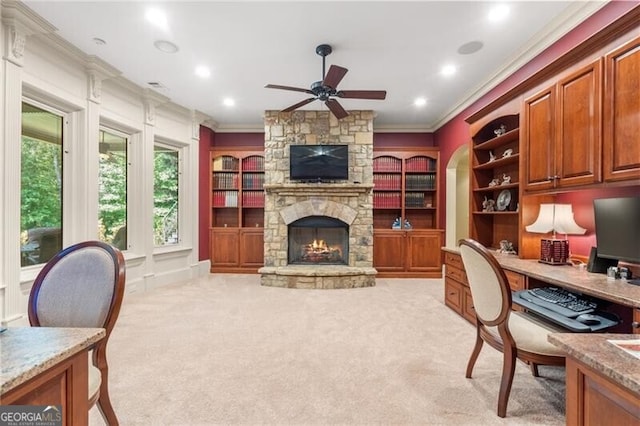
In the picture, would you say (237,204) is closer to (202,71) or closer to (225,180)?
(225,180)

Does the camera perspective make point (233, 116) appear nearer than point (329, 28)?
No

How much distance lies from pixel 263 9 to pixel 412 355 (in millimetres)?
3302

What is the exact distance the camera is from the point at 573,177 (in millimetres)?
2371

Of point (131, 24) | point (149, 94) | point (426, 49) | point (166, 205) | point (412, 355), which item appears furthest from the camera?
point (166, 205)

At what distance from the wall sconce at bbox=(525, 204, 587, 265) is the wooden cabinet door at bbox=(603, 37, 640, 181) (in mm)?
622

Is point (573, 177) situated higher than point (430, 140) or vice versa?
point (430, 140)

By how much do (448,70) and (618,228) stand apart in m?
2.64

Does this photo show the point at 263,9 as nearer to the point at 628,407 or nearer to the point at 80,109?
the point at 80,109

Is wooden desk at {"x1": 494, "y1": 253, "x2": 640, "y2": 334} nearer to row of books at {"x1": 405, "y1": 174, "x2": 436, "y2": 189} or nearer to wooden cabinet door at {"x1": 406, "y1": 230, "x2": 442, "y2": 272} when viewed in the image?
wooden cabinet door at {"x1": 406, "y1": 230, "x2": 442, "y2": 272}

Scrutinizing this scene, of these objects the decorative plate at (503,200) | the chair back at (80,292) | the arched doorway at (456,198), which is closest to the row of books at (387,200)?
the arched doorway at (456,198)

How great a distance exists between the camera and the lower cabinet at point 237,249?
594 cm

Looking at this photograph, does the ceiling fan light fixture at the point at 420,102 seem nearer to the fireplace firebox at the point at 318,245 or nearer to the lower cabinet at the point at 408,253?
the lower cabinet at the point at 408,253

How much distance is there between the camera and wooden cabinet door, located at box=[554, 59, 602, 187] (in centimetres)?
215

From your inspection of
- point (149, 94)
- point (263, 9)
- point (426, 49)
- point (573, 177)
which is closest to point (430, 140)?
point (426, 49)
